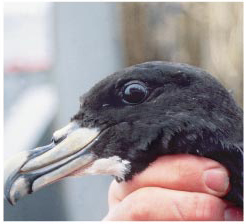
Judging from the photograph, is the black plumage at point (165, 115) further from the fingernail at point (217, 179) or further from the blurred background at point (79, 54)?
the blurred background at point (79, 54)

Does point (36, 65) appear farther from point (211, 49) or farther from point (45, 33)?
point (211, 49)

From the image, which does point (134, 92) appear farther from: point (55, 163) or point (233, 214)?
point (233, 214)

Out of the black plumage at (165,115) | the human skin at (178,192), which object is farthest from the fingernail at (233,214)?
the black plumage at (165,115)

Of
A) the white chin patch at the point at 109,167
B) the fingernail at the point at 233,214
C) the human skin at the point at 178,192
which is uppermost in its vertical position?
the white chin patch at the point at 109,167

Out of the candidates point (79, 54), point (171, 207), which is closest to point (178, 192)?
point (171, 207)

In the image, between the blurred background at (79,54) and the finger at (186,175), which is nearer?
the finger at (186,175)

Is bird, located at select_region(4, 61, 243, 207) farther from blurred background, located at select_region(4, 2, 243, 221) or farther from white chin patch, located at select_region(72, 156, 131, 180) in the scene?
blurred background, located at select_region(4, 2, 243, 221)

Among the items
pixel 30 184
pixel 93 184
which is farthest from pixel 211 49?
pixel 30 184

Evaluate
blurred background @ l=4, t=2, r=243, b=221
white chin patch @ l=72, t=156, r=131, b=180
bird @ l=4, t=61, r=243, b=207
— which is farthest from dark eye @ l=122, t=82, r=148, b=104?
blurred background @ l=4, t=2, r=243, b=221

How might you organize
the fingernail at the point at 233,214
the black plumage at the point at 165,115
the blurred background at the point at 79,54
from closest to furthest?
the black plumage at the point at 165,115 < the fingernail at the point at 233,214 < the blurred background at the point at 79,54
